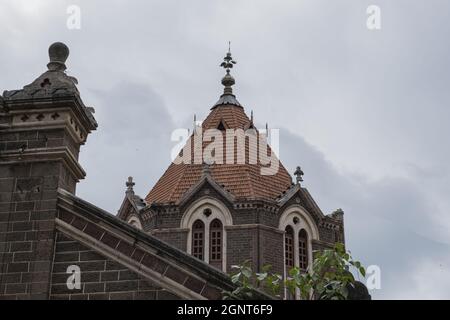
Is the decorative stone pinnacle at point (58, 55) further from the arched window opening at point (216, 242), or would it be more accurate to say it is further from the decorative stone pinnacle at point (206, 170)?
the decorative stone pinnacle at point (206, 170)

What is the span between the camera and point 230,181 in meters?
28.3

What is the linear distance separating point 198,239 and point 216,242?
0.70 metres

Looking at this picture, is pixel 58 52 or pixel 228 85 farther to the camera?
pixel 228 85

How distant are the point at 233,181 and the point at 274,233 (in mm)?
2860

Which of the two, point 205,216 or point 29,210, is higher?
point 205,216

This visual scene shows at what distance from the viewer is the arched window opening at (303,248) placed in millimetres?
27219

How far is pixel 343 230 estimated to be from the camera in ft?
96.8

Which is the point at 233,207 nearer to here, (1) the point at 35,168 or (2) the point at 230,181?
(2) the point at 230,181

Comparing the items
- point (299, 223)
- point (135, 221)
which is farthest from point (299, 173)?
point (135, 221)

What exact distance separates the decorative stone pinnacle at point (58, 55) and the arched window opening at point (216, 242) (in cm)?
1564
